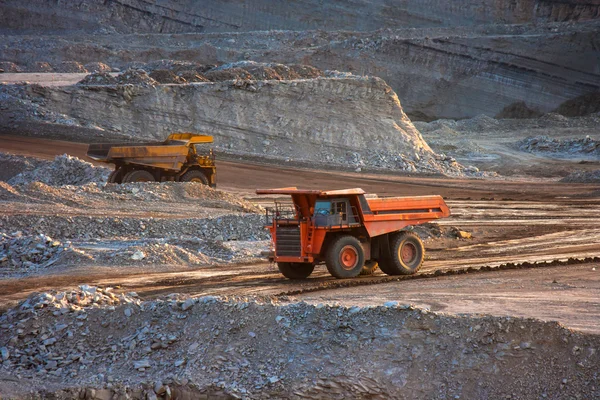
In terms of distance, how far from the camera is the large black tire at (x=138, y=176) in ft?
83.1

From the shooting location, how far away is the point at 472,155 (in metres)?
42.4

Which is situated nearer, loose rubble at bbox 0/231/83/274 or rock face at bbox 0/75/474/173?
loose rubble at bbox 0/231/83/274

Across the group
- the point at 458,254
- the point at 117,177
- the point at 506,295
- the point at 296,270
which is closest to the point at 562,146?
the point at 117,177

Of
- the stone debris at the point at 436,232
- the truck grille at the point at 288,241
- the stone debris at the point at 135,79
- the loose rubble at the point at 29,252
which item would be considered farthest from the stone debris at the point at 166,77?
the truck grille at the point at 288,241

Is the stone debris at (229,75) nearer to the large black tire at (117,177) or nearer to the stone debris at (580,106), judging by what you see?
the large black tire at (117,177)

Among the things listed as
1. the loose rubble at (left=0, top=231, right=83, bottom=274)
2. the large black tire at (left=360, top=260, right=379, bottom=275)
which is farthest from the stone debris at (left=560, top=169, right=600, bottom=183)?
the loose rubble at (left=0, top=231, right=83, bottom=274)

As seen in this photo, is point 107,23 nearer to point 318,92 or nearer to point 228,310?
point 318,92

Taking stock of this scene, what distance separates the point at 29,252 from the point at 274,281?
16.0 ft

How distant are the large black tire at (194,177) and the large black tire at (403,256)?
12364 millimetres

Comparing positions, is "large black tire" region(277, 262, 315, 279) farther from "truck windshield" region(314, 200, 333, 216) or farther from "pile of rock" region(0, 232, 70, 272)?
"pile of rock" region(0, 232, 70, 272)

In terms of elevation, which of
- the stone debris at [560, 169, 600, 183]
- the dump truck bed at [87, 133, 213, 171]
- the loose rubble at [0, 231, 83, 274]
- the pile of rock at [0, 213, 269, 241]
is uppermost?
the stone debris at [560, 169, 600, 183]

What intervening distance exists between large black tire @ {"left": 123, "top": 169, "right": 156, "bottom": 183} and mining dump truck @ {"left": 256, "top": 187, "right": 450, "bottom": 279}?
39.2ft

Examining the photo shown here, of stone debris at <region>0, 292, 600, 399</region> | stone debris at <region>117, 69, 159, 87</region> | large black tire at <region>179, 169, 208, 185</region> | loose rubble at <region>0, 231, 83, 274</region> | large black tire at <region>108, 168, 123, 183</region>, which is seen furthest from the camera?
stone debris at <region>117, 69, 159, 87</region>

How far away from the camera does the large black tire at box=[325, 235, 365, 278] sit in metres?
13.5
